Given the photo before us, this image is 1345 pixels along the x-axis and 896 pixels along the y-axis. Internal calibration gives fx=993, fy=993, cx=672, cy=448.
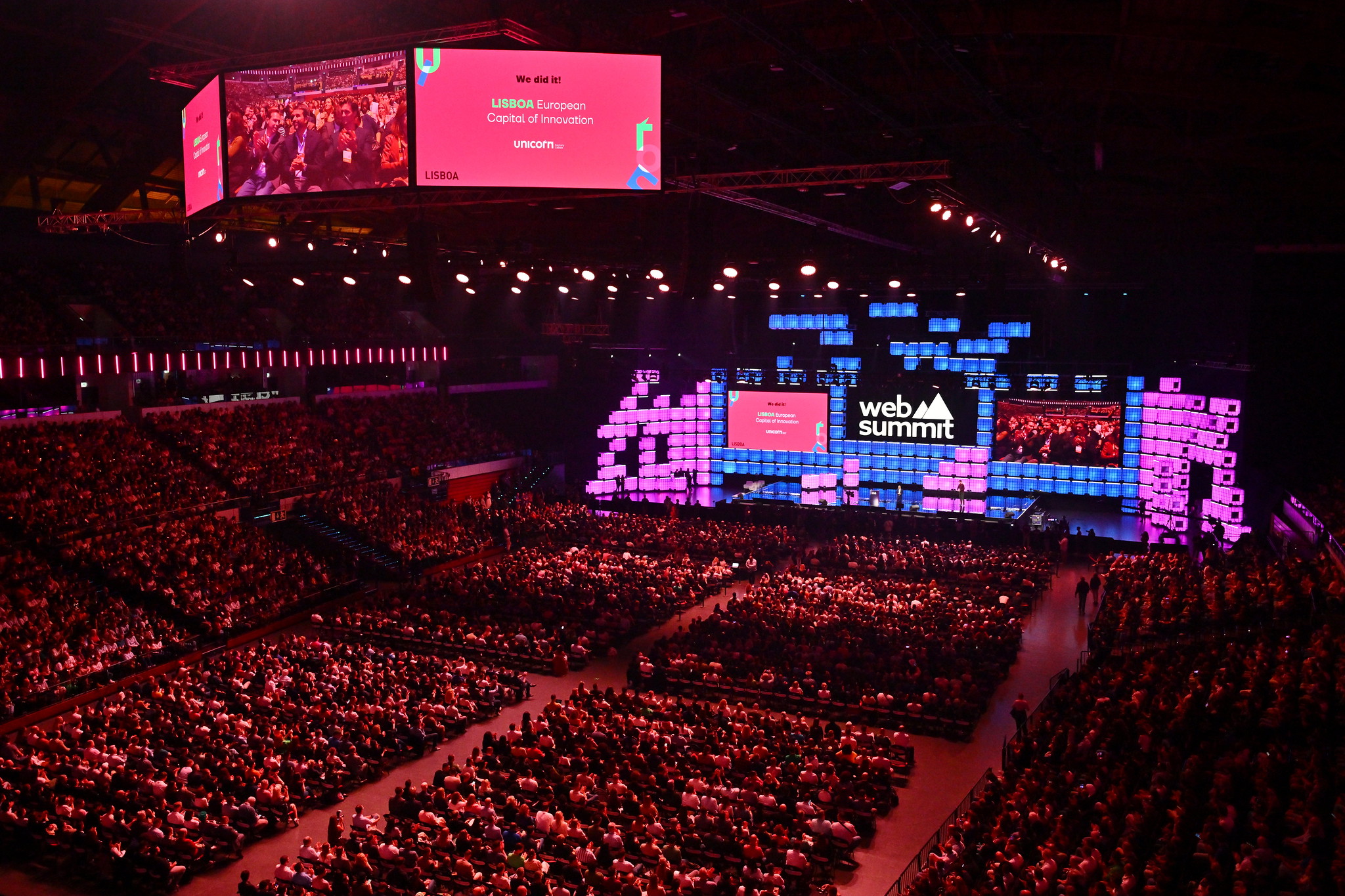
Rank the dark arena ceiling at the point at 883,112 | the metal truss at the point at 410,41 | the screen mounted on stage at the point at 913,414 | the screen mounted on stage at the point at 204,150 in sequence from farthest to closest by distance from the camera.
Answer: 1. the screen mounted on stage at the point at 913,414
2. the dark arena ceiling at the point at 883,112
3. the screen mounted on stage at the point at 204,150
4. the metal truss at the point at 410,41

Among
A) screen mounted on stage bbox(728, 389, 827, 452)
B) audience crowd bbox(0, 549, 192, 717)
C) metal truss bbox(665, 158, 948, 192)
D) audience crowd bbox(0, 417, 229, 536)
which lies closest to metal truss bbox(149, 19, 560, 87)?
metal truss bbox(665, 158, 948, 192)

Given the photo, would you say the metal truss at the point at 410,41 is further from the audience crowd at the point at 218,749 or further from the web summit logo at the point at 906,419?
the web summit logo at the point at 906,419

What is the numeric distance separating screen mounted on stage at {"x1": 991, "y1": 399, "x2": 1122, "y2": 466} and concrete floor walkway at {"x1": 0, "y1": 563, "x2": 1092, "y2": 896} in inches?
414

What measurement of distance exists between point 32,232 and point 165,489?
1010 centimetres

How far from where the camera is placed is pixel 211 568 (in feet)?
79.1

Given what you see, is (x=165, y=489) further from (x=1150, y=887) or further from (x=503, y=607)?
(x=1150, y=887)

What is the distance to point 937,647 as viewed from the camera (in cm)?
1966

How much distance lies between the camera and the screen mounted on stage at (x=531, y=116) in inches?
426

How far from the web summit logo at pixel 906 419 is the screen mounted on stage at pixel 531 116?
84.0 feet

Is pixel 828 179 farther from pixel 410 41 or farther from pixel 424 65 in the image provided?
pixel 424 65

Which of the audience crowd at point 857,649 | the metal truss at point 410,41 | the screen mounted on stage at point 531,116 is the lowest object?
the audience crowd at point 857,649

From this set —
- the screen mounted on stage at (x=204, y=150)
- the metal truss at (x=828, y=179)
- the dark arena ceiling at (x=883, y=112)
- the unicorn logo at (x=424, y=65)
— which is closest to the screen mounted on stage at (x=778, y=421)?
the dark arena ceiling at (x=883, y=112)

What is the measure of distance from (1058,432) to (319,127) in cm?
2791

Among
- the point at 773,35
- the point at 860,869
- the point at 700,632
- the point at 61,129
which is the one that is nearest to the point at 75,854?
the point at 860,869
